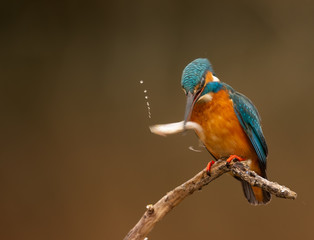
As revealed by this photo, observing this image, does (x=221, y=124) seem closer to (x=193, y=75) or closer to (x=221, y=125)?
(x=221, y=125)

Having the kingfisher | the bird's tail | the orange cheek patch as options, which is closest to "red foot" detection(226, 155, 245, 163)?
the kingfisher

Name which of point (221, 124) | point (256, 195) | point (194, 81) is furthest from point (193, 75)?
point (256, 195)

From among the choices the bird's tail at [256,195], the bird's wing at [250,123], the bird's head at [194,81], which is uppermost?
the bird's head at [194,81]

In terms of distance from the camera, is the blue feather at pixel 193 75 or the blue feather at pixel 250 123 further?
the blue feather at pixel 250 123

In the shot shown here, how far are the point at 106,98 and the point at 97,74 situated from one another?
0.46 ft

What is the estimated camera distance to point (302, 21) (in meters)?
2.27

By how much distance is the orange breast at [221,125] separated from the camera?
1337 mm

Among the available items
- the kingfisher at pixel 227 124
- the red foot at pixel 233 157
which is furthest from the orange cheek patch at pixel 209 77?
the red foot at pixel 233 157

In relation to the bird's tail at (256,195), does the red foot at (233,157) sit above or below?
above

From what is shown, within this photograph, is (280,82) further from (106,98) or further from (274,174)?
(106,98)

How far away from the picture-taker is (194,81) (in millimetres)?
1214

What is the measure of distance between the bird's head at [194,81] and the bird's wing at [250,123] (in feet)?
0.47

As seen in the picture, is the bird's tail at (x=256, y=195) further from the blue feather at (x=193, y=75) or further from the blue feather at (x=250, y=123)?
the blue feather at (x=193, y=75)

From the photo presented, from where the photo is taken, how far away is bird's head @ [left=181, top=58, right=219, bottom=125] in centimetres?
121
